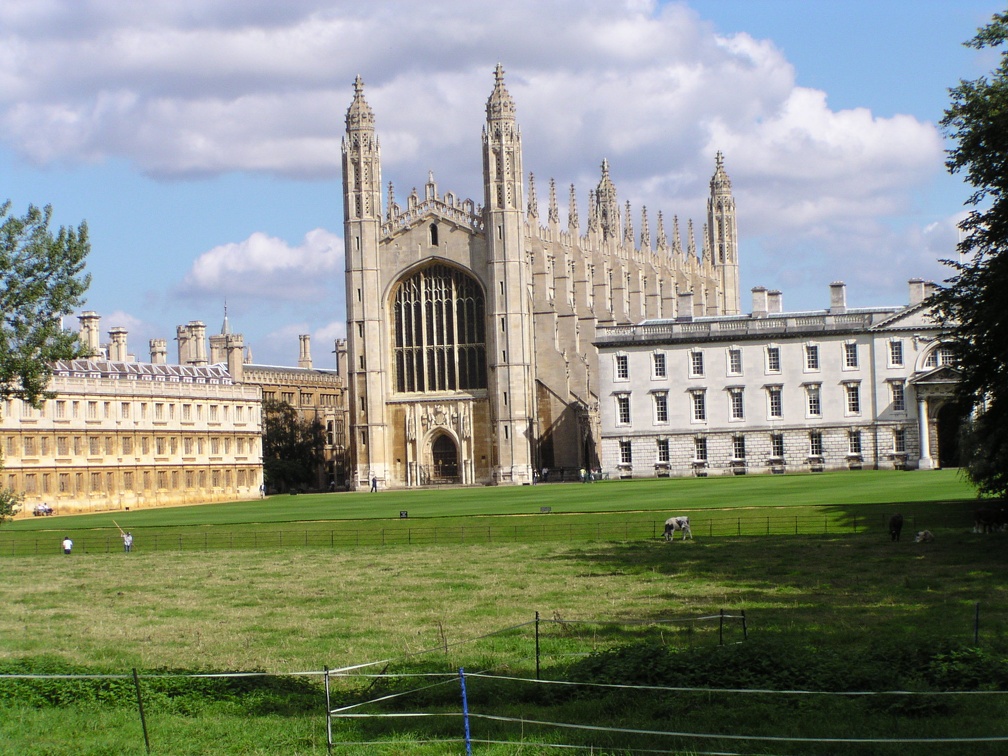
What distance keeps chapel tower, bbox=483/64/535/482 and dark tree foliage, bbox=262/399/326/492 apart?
19.2m

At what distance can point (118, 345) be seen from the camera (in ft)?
344

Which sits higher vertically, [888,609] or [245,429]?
[245,429]

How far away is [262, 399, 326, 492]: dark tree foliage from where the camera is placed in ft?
358

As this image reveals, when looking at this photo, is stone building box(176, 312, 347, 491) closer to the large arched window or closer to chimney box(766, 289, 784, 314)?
the large arched window

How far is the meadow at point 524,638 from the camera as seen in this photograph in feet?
49.3

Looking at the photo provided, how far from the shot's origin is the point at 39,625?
26047 millimetres

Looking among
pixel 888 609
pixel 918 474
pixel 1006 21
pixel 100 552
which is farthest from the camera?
pixel 918 474

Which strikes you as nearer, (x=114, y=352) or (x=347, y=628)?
(x=347, y=628)

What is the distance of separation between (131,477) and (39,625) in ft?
213

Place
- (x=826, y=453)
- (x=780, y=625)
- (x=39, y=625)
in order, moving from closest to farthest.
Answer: (x=780, y=625)
(x=39, y=625)
(x=826, y=453)

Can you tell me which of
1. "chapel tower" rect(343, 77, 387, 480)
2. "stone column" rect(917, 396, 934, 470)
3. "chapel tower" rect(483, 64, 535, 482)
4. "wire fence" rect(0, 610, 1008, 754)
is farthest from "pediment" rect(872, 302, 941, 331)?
"wire fence" rect(0, 610, 1008, 754)

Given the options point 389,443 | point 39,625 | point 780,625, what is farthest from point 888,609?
point 389,443

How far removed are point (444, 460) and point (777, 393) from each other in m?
26.4

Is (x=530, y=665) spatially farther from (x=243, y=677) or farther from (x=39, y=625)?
(x=39, y=625)
